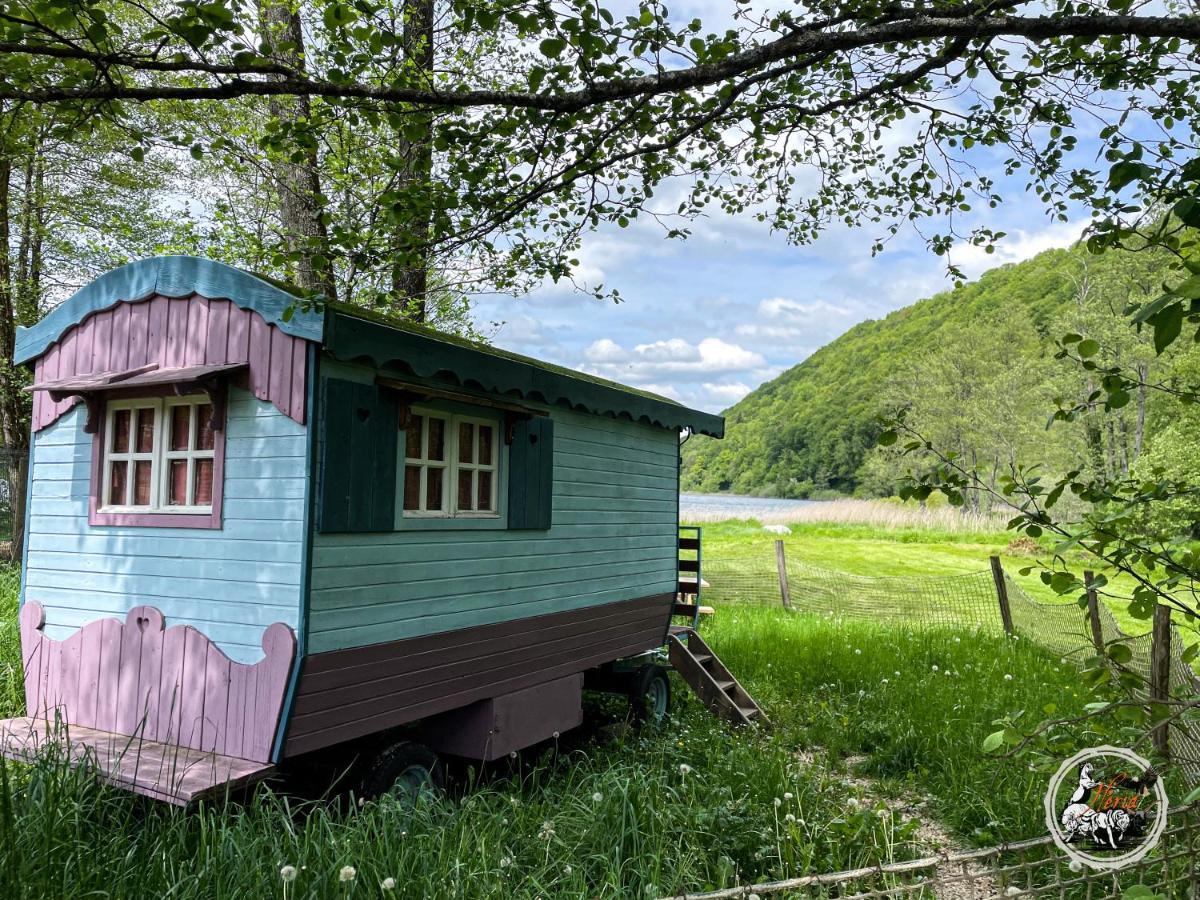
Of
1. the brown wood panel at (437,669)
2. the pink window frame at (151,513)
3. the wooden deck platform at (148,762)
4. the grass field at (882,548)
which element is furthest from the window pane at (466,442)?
the grass field at (882,548)

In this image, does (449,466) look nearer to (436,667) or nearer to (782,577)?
(436,667)

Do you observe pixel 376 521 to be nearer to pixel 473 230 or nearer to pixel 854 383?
pixel 473 230

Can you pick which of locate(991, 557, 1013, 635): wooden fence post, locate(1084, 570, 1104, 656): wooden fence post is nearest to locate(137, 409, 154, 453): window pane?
locate(1084, 570, 1104, 656): wooden fence post

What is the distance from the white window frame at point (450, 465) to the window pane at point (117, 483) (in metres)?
1.77

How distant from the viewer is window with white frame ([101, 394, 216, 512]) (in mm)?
4711

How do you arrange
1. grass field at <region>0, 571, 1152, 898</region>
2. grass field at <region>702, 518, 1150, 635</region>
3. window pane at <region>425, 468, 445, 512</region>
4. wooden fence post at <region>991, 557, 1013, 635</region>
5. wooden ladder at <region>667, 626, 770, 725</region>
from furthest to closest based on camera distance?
grass field at <region>702, 518, 1150, 635</region> → wooden fence post at <region>991, 557, 1013, 635</region> → wooden ladder at <region>667, 626, 770, 725</region> → window pane at <region>425, 468, 445, 512</region> → grass field at <region>0, 571, 1152, 898</region>

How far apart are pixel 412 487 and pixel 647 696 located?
13.0ft

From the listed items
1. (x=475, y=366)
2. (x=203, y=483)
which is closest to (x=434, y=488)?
(x=475, y=366)

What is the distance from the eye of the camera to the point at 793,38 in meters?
3.47

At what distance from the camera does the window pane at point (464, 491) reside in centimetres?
546

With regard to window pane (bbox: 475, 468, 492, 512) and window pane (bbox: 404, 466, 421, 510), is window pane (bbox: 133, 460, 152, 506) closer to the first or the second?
window pane (bbox: 404, 466, 421, 510)

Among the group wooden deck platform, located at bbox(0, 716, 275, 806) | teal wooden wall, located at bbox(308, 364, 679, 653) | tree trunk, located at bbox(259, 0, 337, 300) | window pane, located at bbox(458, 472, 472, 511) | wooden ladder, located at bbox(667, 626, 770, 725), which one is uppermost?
tree trunk, located at bbox(259, 0, 337, 300)

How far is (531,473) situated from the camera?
19.7 feet

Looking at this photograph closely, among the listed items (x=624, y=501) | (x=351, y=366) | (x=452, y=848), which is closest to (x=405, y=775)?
(x=452, y=848)
